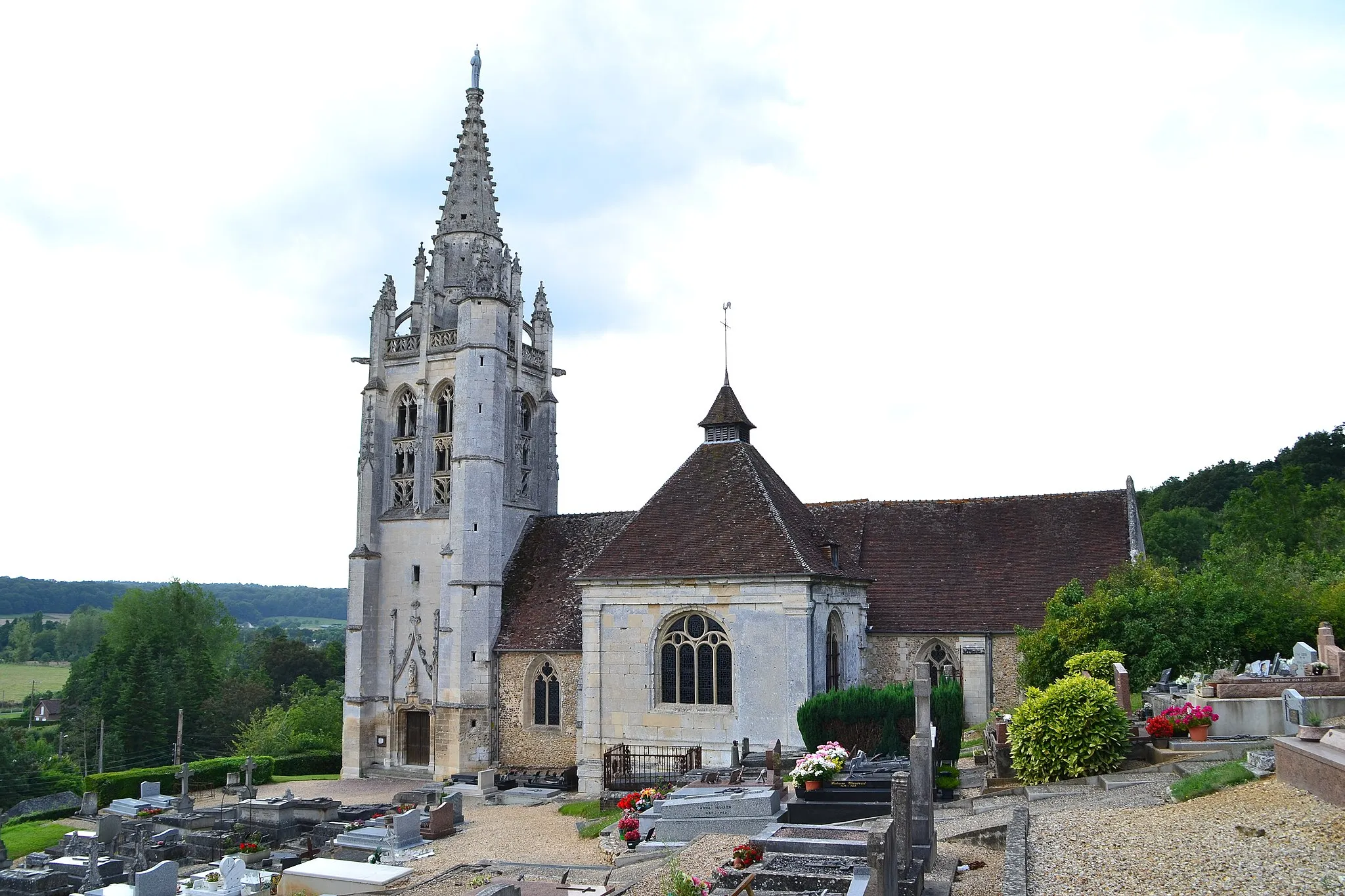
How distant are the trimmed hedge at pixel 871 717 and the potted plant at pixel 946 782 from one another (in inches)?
162

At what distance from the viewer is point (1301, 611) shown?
22703 millimetres

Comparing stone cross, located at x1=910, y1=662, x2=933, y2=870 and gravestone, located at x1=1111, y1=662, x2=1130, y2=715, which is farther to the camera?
gravestone, located at x1=1111, y1=662, x2=1130, y2=715

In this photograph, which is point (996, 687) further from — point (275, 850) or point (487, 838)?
point (275, 850)

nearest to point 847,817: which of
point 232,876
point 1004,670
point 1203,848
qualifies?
point 1203,848

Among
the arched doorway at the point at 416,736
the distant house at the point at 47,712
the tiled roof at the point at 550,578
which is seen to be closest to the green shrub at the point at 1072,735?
the tiled roof at the point at 550,578

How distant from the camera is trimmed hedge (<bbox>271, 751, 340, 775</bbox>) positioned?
3891 cm

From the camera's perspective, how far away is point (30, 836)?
2861 cm

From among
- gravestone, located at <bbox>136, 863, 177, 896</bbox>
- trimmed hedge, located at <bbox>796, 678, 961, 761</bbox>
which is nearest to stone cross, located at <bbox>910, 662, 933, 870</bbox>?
trimmed hedge, located at <bbox>796, 678, 961, 761</bbox>

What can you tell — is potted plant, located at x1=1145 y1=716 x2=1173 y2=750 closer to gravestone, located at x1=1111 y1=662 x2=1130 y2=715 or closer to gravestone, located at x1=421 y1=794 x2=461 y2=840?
gravestone, located at x1=1111 y1=662 x2=1130 y2=715

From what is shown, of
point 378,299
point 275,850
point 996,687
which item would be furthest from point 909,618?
point 378,299

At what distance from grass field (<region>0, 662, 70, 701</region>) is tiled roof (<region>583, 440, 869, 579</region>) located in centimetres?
9198

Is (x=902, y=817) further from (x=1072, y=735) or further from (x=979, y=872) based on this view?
(x=1072, y=735)

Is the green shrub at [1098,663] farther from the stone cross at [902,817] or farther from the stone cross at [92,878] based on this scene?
the stone cross at [92,878]

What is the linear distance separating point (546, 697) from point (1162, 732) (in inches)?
773
